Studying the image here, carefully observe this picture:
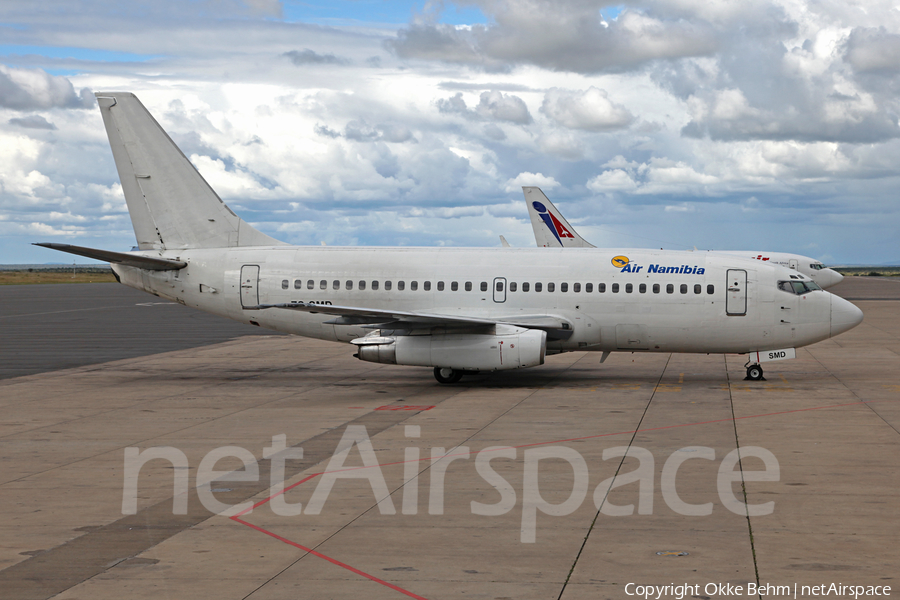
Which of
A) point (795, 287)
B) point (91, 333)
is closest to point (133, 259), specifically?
point (91, 333)

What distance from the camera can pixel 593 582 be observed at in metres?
8.27

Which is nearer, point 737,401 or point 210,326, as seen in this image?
point 737,401

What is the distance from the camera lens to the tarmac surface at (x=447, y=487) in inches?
338

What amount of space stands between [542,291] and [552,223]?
113 feet

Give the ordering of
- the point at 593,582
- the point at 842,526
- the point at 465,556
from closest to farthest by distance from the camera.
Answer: the point at 593,582 → the point at 465,556 → the point at 842,526

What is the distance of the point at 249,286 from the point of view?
24859mm

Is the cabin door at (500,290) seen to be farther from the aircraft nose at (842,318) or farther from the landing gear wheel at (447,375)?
the aircraft nose at (842,318)

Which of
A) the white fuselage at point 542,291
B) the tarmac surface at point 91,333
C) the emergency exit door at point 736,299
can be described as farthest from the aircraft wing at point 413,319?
the tarmac surface at point 91,333

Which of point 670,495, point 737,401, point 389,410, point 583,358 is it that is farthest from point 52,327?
point 670,495

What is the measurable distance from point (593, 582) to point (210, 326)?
136 feet

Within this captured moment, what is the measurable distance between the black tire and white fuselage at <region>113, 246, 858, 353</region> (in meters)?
0.53

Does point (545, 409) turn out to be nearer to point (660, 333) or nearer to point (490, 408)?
point (490, 408)

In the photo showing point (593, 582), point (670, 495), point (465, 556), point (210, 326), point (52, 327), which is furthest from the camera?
point (210, 326)

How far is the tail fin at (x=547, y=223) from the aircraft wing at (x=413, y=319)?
3445 cm
